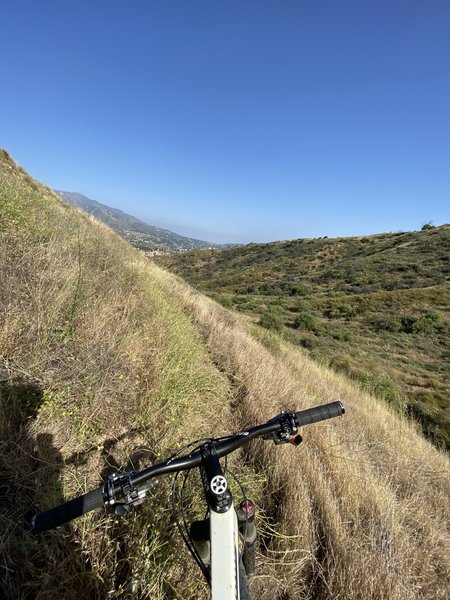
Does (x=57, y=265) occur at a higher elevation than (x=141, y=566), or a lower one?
higher

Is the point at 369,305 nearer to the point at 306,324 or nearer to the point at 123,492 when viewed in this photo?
the point at 306,324

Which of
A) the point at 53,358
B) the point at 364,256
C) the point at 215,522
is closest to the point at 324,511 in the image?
the point at 215,522

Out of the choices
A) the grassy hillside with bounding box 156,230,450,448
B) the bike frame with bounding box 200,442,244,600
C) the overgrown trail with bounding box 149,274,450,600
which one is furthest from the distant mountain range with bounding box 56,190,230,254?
the bike frame with bounding box 200,442,244,600

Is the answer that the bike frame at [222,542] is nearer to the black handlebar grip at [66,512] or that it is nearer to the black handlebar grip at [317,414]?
the black handlebar grip at [66,512]

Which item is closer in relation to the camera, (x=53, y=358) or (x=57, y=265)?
(x=53, y=358)

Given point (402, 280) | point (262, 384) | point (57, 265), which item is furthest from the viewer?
point (402, 280)

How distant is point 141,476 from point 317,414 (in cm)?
92

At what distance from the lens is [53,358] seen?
2600 millimetres

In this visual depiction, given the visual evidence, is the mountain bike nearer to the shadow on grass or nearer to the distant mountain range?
the shadow on grass

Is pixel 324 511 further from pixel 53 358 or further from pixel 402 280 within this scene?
pixel 402 280

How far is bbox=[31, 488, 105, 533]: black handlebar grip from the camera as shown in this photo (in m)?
1.09

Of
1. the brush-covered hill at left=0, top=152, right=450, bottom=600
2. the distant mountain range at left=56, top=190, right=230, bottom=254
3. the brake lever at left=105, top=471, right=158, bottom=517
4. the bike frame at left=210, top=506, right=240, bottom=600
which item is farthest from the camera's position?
the distant mountain range at left=56, top=190, right=230, bottom=254

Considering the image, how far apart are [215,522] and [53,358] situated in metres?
2.06

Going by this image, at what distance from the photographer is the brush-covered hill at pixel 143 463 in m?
1.78
